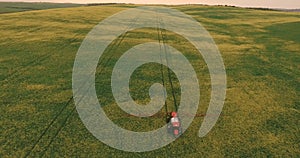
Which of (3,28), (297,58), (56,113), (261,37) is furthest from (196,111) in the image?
(3,28)

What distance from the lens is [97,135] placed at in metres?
14.5

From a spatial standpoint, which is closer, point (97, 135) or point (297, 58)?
point (97, 135)

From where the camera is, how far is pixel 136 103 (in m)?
18.0

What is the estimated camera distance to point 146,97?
1880 cm

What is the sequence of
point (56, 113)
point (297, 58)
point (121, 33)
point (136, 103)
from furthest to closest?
point (121, 33)
point (297, 58)
point (136, 103)
point (56, 113)

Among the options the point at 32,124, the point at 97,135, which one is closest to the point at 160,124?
the point at 97,135

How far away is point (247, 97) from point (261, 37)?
2102cm

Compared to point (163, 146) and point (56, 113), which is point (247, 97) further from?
point (56, 113)

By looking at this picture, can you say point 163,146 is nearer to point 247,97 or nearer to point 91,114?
point 91,114

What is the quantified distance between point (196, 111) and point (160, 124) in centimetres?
266

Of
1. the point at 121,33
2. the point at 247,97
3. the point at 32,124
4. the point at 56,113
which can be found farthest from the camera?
the point at 121,33

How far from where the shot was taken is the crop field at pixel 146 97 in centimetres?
1373

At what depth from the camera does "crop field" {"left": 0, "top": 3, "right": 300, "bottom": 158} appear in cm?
1373

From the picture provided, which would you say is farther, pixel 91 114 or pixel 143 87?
pixel 143 87
